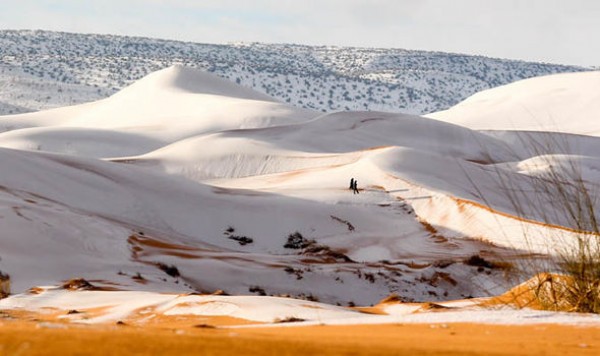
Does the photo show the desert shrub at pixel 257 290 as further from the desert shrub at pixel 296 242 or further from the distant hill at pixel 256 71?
the distant hill at pixel 256 71

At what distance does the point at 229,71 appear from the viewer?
11794 centimetres

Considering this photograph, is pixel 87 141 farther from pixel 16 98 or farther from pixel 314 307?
pixel 16 98

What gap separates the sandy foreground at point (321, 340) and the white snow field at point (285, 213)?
5.88 ft

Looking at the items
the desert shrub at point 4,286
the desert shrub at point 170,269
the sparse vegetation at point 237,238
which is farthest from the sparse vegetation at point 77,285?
the sparse vegetation at point 237,238

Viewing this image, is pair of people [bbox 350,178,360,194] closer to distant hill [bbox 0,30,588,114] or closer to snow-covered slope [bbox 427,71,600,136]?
snow-covered slope [bbox 427,71,600,136]

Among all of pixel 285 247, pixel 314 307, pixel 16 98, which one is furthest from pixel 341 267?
pixel 16 98

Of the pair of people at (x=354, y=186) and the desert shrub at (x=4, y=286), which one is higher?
the pair of people at (x=354, y=186)

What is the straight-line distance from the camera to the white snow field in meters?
15.7

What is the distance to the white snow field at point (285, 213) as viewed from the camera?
51.4 ft

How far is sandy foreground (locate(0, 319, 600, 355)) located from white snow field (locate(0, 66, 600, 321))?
1792 mm

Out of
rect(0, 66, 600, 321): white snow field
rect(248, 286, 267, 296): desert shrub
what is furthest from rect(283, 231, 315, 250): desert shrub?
rect(248, 286, 267, 296): desert shrub

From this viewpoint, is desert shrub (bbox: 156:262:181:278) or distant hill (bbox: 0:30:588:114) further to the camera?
distant hill (bbox: 0:30:588:114)

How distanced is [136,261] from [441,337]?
36.2 feet

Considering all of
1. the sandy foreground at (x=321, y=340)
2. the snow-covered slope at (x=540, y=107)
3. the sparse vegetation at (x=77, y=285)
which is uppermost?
the snow-covered slope at (x=540, y=107)
